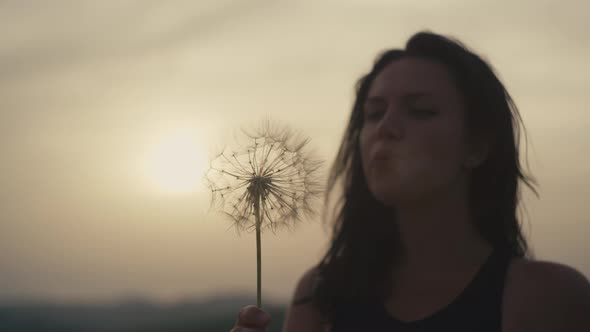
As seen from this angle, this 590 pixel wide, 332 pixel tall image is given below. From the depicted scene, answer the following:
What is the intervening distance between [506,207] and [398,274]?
57cm

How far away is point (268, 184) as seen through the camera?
18.8 feet

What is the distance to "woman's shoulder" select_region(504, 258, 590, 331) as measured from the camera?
10.3 ft

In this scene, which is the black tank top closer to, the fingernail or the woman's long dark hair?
the woman's long dark hair

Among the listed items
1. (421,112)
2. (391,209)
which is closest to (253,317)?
(391,209)

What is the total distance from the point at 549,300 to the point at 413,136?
2.72 feet

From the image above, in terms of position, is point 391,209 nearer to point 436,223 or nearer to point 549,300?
point 436,223

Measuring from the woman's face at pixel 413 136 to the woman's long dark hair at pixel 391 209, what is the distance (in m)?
0.12

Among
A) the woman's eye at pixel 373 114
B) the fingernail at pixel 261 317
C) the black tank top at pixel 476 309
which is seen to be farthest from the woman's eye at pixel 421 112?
the fingernail at pixel 261 317

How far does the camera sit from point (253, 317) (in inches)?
139

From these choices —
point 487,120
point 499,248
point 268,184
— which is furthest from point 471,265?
point 268,184

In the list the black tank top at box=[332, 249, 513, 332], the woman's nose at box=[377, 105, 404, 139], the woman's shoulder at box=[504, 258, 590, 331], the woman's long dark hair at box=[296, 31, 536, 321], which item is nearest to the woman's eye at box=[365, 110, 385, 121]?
the woman's nose at box=[377, 105, 404, 139]

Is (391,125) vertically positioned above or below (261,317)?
above

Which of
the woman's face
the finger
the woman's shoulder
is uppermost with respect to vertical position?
the woman's face

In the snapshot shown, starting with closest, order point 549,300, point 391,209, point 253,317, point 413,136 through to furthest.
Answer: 1. point 549,300
2. point 413,136
3. point 253,317
4. point 391,209
